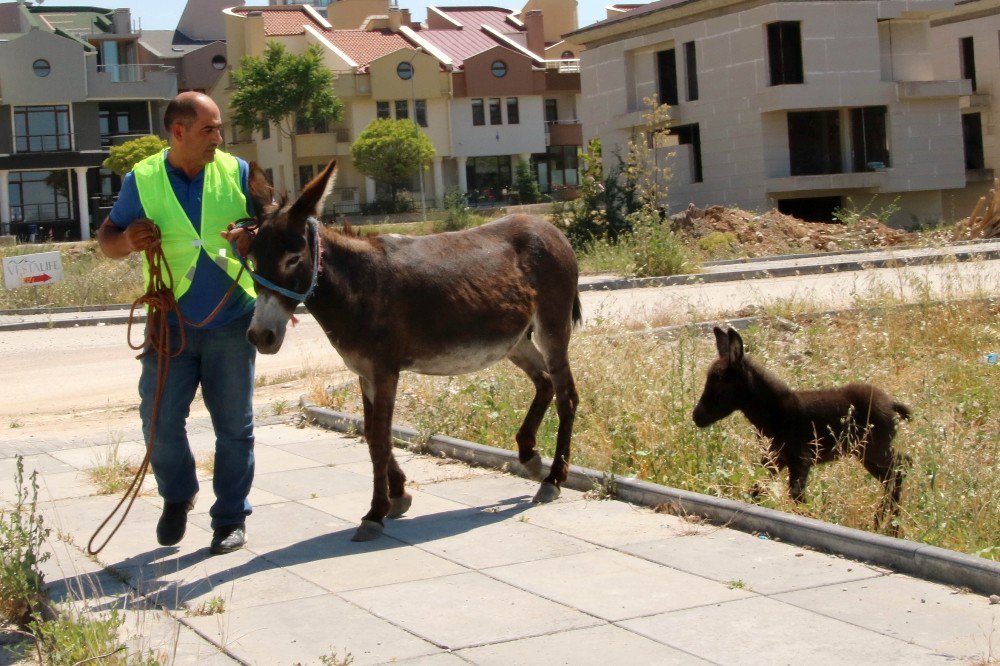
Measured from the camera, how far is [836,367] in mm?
10188

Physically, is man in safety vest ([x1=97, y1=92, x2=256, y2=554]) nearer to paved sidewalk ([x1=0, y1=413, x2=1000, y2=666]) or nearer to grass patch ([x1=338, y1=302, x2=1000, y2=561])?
paved sidewalk ([x1=0, y1=413, x2=1000, y2=666])

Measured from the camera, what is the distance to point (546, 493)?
7770mm

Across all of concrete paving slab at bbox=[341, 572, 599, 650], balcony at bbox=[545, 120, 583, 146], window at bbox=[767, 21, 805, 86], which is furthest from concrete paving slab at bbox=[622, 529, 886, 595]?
balcony at bbox=[545, 120, 583, 146]

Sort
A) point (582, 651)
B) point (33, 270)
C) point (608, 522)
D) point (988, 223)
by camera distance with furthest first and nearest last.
Answer: point (988, 223), point (33, 270), point (608, 522), point (582, 651)

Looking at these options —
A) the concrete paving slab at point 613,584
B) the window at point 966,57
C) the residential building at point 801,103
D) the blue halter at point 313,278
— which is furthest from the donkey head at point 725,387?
the window at point 966,57

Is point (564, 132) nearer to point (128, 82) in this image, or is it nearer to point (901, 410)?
point (128, 82)

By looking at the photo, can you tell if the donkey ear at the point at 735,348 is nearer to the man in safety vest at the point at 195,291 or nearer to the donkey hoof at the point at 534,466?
the donkey hoof at the point at 534,466

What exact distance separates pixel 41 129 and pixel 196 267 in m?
68.2

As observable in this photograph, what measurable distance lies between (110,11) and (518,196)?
32.4 meters

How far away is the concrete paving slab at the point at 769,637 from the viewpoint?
477 cm

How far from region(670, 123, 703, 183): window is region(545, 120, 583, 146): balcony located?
29.5 m

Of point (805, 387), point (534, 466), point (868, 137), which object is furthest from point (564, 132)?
point (534, 466)

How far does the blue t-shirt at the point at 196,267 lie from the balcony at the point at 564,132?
7368cm

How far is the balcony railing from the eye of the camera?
6950cm
